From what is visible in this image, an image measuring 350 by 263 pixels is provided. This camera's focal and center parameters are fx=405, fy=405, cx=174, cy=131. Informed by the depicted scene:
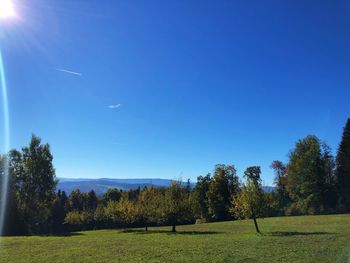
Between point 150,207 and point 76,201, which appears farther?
point 76,201

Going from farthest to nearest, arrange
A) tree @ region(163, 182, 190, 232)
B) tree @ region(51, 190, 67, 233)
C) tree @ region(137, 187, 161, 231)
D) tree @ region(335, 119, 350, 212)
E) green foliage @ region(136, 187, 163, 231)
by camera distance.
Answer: tree @ region(51, 190, 67, 233) → tree @ region(335, 119, 350, 212) → tree @ region(137, 187, 161, 231) → green foliage @ region(136, 187, 163, 231) → tree @ region(163, 182, 190, 232)

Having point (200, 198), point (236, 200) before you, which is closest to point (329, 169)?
point (200, 198)

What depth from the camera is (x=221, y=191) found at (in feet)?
328

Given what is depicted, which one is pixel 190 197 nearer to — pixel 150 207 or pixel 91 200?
pixel 150 207

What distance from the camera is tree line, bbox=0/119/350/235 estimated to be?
55.2 metres

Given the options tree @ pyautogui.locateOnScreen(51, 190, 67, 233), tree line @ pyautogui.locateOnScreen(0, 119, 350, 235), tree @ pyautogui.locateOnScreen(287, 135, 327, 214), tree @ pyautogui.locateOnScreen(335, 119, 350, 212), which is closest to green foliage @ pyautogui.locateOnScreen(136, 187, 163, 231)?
tree line @ pyautogui.locateOnScreen(0, 119, 350, 235)

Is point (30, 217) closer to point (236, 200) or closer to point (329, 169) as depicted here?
point (236, 200)

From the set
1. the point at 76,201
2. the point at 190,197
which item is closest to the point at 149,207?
the point at 190,197

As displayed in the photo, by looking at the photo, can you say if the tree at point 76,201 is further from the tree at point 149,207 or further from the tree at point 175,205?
the tree at point 175,205

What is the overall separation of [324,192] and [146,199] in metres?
47.0

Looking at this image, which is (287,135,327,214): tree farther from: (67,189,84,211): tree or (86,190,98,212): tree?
(67,189,84,211): tree

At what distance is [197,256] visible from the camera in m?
23.7

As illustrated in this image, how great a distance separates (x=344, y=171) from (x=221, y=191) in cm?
2884

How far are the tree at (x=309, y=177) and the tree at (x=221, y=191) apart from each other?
599 inches
